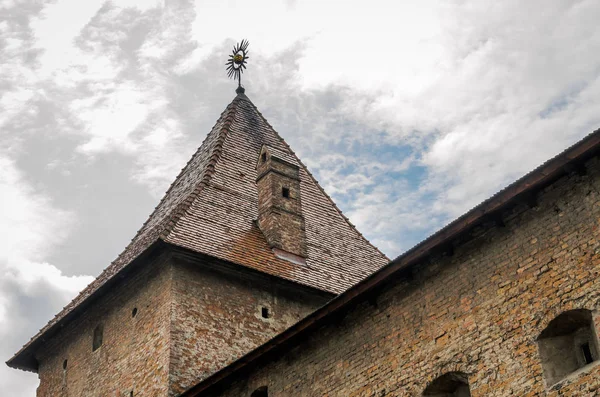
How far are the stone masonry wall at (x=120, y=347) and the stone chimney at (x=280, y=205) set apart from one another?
2.93 metres

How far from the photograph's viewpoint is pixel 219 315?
19.5 m

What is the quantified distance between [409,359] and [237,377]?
398 cm

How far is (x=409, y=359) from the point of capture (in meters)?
12.8

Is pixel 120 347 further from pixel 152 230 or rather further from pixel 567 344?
pixel 567 344

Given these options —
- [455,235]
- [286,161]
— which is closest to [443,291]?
[455,235]

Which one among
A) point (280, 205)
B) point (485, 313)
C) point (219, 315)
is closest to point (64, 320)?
point (219, 315)

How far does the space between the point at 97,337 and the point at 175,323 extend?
3.19 metres

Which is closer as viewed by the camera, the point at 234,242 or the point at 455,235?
the point at 455,235

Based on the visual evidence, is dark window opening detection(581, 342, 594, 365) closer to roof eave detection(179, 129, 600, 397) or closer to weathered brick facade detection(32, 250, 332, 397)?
roof eave detection(179, 129, 600, 397)

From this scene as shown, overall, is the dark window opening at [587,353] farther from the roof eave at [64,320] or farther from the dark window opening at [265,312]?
the roof eave at [64,320]

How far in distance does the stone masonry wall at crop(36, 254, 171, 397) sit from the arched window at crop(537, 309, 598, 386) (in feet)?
29.1

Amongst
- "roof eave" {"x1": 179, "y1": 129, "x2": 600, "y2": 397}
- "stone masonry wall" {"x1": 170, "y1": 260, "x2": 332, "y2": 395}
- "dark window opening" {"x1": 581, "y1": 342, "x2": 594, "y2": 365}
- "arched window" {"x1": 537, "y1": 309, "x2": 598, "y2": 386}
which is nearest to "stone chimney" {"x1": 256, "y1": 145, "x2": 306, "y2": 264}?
"stone masonry wall" {"x1": 170, "y1": 260, "x2": 332, "y2": 395}

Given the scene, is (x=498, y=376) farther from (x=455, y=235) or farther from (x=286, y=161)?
(x=286, y=161)

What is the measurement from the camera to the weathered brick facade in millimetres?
18641
